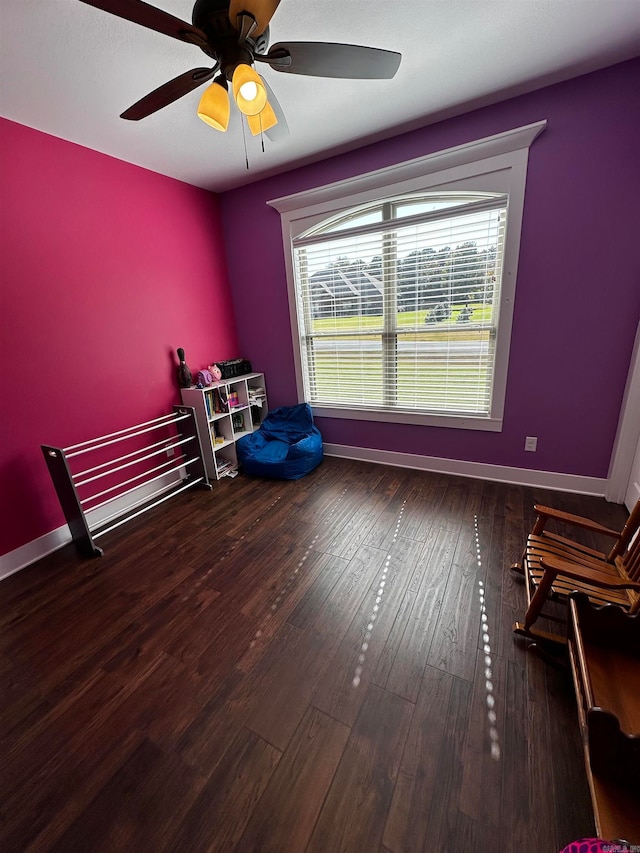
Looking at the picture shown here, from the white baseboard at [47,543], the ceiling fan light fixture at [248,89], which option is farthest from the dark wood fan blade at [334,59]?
the white baseboard at [47,543]

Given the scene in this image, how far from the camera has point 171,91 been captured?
4.49 feet

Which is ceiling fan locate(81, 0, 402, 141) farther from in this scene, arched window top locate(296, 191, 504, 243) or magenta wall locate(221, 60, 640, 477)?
magenta wall locate(221, 60, 640, 477)

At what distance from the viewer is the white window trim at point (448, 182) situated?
224 centimetres

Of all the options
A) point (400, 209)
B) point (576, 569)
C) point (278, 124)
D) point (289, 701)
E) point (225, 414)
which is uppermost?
point (278, 124)

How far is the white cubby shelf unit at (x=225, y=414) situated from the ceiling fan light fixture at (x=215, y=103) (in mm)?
1937

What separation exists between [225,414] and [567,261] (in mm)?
2930

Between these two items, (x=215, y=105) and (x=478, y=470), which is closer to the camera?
(x=215, y=105)

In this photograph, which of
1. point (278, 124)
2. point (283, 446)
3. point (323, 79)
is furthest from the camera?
point (283, 446)

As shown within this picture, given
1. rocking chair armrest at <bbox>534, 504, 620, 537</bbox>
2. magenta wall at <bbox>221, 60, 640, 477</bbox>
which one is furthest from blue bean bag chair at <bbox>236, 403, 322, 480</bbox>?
rocking chair armrest at <bbox>534, 504, 620, 537</bbox>

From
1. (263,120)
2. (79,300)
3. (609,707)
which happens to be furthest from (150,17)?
(609,707)

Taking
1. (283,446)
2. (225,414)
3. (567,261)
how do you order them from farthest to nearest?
(283,446) < (225,414) < (567,261)

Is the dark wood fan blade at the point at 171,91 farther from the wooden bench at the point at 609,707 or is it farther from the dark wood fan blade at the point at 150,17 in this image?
the wooden bench at the point at 609,707

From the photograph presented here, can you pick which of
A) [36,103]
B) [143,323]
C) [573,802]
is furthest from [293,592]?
[36,103]

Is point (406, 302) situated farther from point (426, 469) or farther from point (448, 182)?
point (426, 469)
